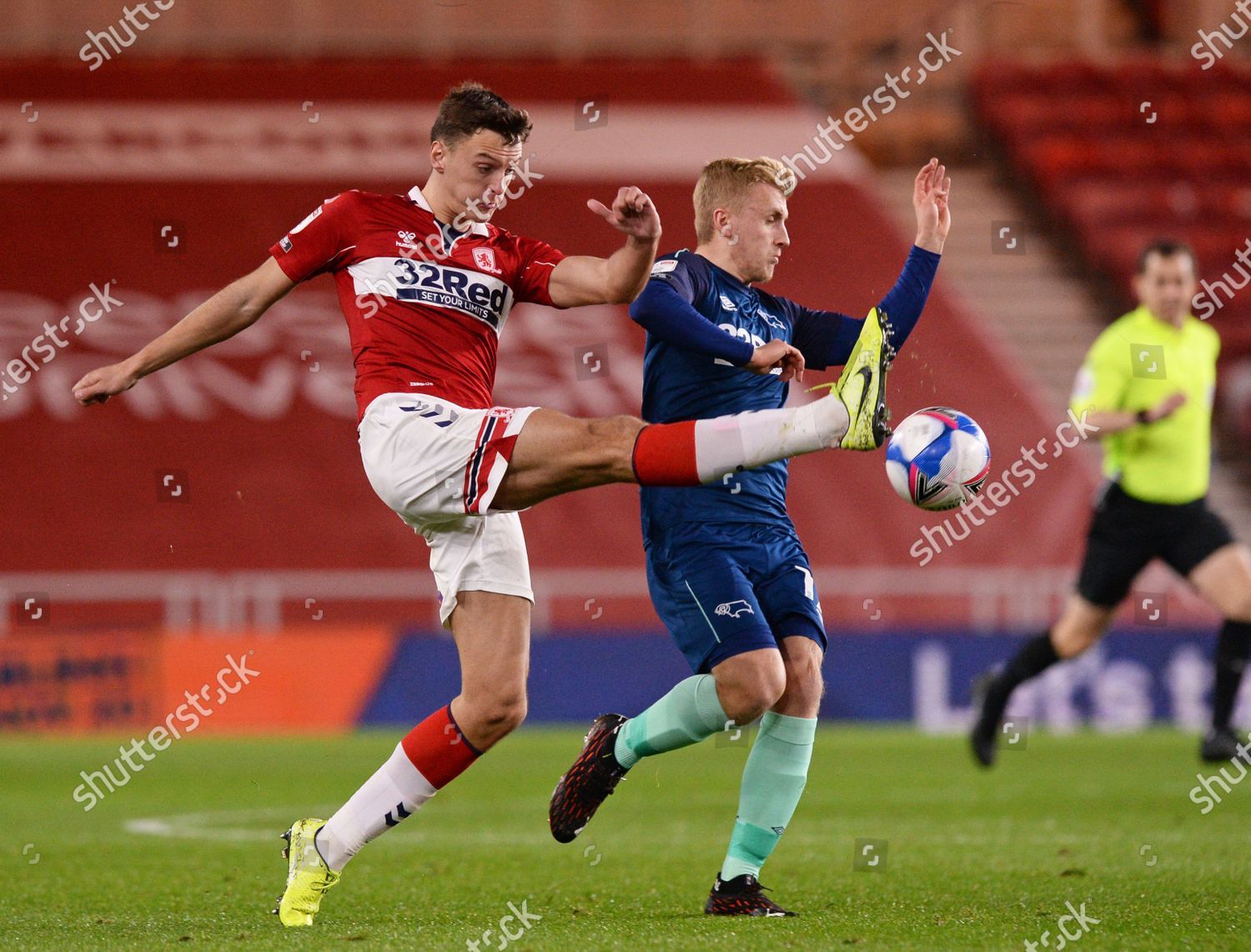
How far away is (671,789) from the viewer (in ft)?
30.4

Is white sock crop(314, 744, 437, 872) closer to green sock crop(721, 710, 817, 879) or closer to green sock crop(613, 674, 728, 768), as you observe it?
green sock crop(613, 674, 728, 768)

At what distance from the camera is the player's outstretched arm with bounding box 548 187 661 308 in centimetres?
473

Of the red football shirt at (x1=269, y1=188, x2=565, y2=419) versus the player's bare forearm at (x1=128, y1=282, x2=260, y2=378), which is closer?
the player's bare forearm at (x1=128, y1=282, x2=260, y2=378)

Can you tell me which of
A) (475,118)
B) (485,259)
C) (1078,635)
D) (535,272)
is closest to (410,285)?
(485,259)

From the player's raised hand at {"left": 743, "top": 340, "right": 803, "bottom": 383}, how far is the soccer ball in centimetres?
35

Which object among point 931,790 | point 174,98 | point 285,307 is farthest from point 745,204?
point 174,98

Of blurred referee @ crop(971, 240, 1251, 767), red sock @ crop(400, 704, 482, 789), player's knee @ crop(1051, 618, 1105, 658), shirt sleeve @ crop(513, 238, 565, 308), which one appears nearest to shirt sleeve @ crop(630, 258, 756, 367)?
shirt sleeve @ crop(513, 238, 565, 308)

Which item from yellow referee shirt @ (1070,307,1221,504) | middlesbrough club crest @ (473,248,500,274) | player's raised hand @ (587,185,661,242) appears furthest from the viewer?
yellow referee shirt @ (1070,307,1221,504)

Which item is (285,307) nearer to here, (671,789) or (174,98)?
(174,98)

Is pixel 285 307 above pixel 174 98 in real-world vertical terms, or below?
below

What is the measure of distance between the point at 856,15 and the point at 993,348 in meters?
5.40

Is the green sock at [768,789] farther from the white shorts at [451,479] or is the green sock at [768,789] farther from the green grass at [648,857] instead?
the white shorts at [451,479]

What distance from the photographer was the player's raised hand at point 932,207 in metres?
5.02

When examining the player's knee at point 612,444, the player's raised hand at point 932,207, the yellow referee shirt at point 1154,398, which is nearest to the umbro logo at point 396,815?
the player's knee at point 612,444
